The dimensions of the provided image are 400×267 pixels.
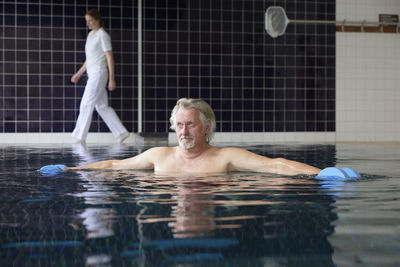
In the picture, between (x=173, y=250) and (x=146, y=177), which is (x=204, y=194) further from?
(x=173, y=250)

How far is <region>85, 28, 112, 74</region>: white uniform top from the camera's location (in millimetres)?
8586

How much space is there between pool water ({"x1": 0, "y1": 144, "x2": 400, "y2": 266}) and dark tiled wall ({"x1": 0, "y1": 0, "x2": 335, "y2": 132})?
23.7ft

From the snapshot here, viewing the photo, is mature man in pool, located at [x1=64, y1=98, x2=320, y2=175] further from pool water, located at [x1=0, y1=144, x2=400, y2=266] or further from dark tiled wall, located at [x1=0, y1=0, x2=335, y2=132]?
dark tiled wall, located at [x1=0, y1=0, x2=335, y2=132]

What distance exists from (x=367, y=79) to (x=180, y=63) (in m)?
3.89

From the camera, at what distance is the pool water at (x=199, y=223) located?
1.41 m

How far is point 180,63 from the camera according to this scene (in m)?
10.7

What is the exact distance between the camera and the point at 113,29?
10.4m

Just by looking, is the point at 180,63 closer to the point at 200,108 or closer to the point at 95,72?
the point at 95,72

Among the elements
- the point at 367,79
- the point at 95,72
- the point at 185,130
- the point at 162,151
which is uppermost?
the point at 367,79

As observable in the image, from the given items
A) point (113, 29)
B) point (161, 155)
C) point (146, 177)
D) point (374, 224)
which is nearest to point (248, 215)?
point (374, 224)

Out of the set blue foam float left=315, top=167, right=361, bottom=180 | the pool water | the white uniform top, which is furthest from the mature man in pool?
the white uniform top

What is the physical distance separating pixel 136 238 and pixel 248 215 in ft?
1.85

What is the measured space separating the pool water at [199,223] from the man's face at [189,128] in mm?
475

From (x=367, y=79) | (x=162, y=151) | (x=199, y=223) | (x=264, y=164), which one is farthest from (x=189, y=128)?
(x=367, y=79)
